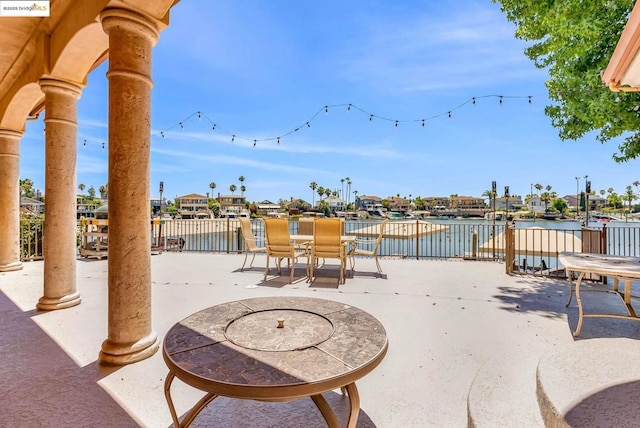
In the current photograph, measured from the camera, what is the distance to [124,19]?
2.38 m

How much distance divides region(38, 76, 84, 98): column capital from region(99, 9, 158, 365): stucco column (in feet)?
5.63

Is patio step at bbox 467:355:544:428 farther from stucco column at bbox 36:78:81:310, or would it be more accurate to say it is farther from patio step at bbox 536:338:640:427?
stucco column at bbox 36:78:81:310

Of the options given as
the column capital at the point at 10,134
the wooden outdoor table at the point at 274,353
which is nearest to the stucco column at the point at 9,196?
the column capital at the point at 10,134

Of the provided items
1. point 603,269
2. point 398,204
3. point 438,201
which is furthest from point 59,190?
point 438,201

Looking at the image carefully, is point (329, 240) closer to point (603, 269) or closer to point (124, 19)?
point (603, 269)

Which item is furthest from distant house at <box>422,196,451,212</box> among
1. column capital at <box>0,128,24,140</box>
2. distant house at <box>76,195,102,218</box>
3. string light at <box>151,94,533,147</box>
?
column capital at <box>0,128,24,140</box>

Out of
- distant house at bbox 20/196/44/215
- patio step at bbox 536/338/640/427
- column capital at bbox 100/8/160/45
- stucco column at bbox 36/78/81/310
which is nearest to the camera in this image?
patio step at bbox 536/338/640/427

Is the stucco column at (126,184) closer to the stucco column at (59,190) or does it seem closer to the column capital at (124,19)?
the column capital at (124,19)

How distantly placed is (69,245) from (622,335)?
19.7ft

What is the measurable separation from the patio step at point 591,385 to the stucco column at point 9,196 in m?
7.78

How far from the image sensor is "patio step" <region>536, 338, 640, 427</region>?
4.29 feet

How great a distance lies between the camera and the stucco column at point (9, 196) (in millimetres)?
5383

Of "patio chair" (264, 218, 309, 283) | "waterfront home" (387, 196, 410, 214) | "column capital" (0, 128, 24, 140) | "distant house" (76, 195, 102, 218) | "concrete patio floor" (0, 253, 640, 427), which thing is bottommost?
"concrete patio floor" (0, 253, 640, 427)

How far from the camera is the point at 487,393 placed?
6.25ft
